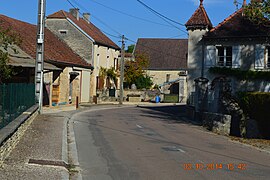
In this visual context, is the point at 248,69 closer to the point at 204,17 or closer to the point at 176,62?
the point at 204,17

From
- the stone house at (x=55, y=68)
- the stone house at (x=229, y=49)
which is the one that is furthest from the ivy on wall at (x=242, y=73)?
the stone house at (x=55, y=68)

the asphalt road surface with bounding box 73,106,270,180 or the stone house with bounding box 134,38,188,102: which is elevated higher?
the stone house with bounding box 134,38,188,102

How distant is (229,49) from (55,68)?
12.1 m

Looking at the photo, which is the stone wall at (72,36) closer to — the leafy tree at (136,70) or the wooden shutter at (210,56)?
the leafy tree at (136,70)

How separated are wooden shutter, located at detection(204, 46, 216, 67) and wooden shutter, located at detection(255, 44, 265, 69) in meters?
2.90

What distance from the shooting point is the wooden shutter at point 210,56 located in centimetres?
2908

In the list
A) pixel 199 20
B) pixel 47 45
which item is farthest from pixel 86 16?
pixel 199 20

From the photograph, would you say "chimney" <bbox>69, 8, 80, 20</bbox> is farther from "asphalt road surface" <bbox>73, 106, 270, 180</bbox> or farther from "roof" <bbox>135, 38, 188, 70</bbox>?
"asphalt road surface" <bbox>73, 106, 270, 180</bbox>

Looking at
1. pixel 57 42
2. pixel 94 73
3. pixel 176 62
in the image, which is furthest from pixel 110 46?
pixel 176 62

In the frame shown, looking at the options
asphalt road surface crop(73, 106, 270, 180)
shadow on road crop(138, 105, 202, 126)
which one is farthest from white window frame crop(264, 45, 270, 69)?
asphalt road surface crop(73, 106, 270, 180)

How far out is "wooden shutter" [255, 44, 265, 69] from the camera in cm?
2742

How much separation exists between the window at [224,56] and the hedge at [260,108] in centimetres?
915

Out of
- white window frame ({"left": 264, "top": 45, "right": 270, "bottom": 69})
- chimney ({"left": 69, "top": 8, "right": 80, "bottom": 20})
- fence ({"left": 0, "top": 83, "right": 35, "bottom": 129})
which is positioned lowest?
fence ({"left": 0, "top": 83, "right": 35, "bottom": 129})
